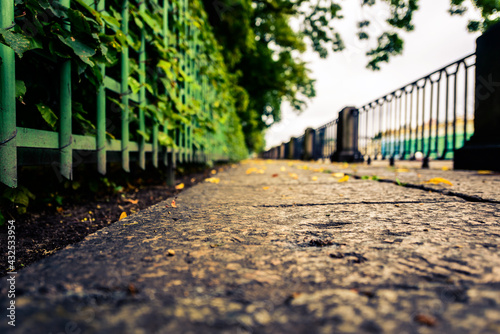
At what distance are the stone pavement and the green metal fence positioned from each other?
58 centimetres

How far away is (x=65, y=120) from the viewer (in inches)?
52.2

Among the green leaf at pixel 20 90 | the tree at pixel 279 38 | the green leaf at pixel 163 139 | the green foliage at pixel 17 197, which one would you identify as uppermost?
the tree at pixel 279 38

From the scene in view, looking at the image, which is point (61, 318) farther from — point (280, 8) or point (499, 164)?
point (280, 8)

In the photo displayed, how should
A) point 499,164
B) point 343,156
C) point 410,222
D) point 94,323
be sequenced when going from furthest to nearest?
point 343,156, point 499,164, point 410,222, point 94,323

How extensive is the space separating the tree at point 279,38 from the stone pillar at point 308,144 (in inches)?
119

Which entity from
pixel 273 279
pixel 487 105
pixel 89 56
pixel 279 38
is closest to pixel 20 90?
pixel 89 56

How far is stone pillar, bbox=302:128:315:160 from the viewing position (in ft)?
42.7

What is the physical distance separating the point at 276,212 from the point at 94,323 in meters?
0.86

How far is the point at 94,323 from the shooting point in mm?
417

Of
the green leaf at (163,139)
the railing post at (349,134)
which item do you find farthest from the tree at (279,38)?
the green leaf at (163,139)

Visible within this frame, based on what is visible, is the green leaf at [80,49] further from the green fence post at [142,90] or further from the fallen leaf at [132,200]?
the fallen leaf at [132,200]

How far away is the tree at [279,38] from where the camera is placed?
6.67 meters

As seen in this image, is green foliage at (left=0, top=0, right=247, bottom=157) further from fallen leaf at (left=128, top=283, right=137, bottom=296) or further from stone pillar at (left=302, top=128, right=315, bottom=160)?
stone pillar at (left=302, top=128, right=315, bottom=160)

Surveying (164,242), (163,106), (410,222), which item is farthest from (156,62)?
(410,222)
